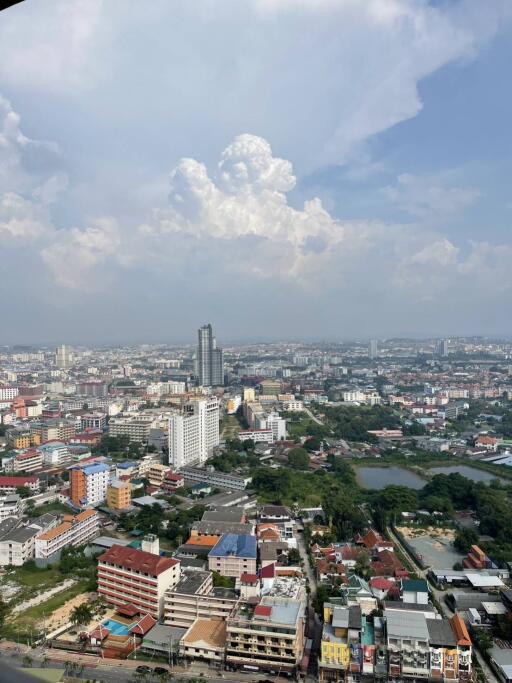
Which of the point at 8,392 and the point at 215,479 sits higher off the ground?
the point at 8,392

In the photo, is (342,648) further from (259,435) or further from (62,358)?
(62,358)

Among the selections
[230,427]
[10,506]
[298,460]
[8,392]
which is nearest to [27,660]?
[10,506]

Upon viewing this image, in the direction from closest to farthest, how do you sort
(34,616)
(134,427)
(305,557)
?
(34,616) < (305,557) < (134,427)

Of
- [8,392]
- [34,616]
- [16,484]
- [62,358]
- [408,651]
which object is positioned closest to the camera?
[408,651]

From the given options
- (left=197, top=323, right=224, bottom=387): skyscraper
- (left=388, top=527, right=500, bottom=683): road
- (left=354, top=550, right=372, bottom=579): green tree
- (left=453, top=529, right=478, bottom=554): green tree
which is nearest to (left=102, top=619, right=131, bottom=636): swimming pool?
(left=354, top=550, right=372, bottom=579): green tree

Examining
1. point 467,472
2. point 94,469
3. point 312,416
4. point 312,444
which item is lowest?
point 467,472

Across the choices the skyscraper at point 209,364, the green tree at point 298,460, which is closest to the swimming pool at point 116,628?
the green tree at point 298,460
